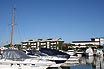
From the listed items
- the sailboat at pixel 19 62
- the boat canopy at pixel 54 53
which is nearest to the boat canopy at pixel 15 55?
the sailboat at pixel 19 62

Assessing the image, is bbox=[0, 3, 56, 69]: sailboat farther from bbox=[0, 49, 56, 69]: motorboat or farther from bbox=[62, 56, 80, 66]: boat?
bbox=[62, 56, 80, 66]: boat

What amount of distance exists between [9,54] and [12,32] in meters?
14.1

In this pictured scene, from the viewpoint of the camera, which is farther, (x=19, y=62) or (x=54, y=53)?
(x=54, y=53)

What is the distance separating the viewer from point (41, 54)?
25.0m

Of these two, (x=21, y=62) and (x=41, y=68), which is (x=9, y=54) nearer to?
(x=21, y=62)

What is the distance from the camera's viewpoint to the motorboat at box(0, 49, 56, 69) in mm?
21219

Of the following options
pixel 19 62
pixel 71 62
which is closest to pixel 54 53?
pixel 19 62

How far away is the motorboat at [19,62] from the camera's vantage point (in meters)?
21.2

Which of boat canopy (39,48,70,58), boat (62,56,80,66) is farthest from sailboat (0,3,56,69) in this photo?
boat (62,56,80,66)

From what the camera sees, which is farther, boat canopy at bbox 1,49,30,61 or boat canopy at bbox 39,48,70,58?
boat canopy at bbox 39,48,70,58

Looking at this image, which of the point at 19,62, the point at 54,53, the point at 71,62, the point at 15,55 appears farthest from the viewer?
the point at 71,62

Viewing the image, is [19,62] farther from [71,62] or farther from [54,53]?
[71,62]

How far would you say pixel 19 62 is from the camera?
21281 mm

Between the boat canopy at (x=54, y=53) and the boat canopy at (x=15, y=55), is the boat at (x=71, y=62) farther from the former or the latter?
the boat canopy at (x=15, y=55)
